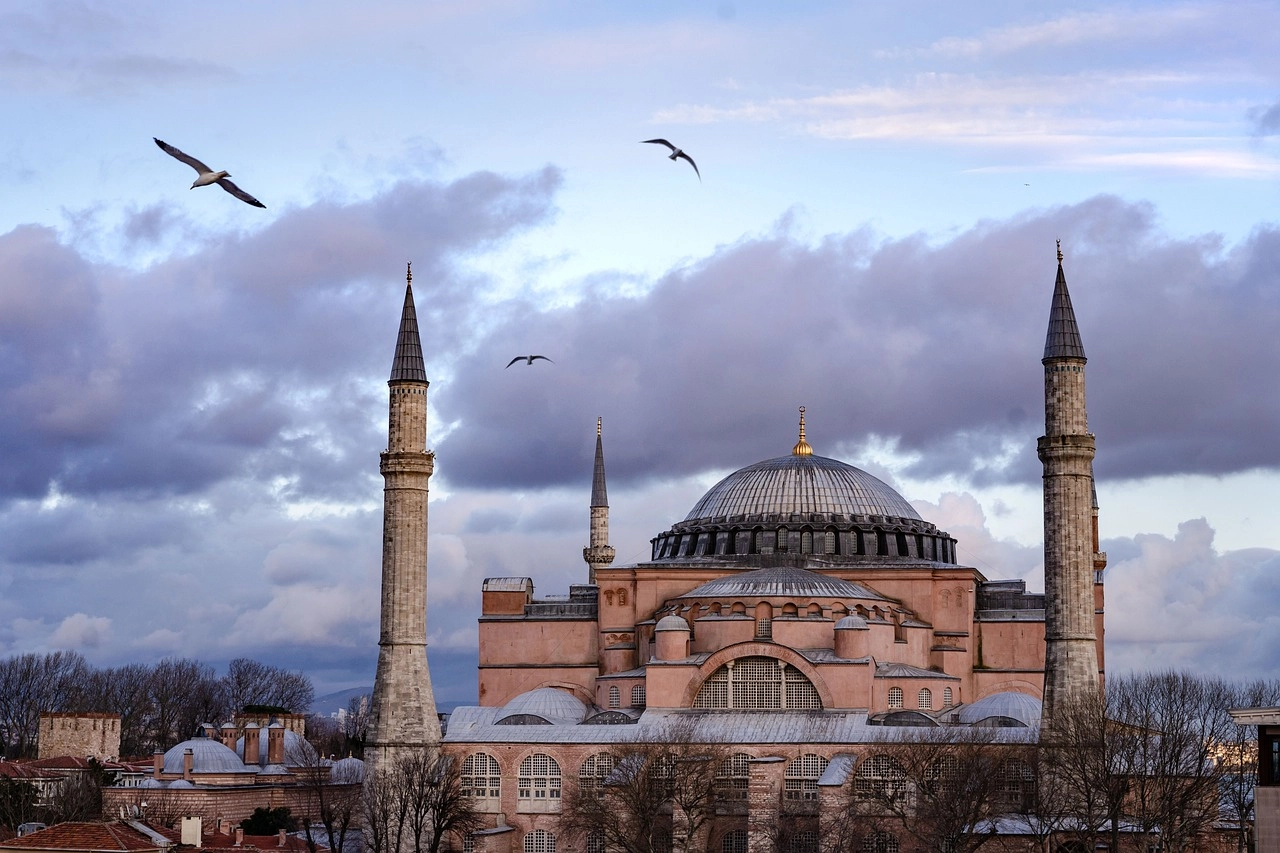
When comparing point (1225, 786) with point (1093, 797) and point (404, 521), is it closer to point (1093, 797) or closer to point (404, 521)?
point (1093, 797)

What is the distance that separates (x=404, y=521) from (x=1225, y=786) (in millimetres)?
18855

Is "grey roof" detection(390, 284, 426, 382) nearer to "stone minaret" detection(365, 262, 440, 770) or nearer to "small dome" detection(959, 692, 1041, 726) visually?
"stone minaret" detection(365, 262, 440, 770)

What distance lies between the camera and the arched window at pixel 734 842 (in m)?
42.4

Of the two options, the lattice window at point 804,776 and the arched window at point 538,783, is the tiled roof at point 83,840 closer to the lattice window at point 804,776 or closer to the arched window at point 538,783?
the arched window at point 538,783

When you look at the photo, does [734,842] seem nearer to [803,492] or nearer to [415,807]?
[415,807]

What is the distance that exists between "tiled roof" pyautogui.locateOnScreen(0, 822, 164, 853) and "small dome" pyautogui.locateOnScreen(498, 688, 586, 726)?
10.1 m

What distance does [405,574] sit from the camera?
1747 inches

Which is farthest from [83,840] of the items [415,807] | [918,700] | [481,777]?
[918,700]

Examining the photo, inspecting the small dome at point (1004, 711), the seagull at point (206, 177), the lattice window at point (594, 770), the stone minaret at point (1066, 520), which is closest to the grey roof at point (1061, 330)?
the stone minaret at point (1066, 520)

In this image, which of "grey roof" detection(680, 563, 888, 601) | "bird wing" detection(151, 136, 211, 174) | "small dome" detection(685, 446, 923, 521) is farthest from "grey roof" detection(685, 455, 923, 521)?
"bird wing" detection(151, 136, 211, 174)

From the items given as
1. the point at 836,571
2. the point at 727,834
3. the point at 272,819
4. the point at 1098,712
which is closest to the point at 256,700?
the point at 272,819

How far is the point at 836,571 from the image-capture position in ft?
169

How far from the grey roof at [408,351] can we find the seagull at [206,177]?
1721cm

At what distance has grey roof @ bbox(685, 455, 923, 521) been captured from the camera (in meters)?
54.9
